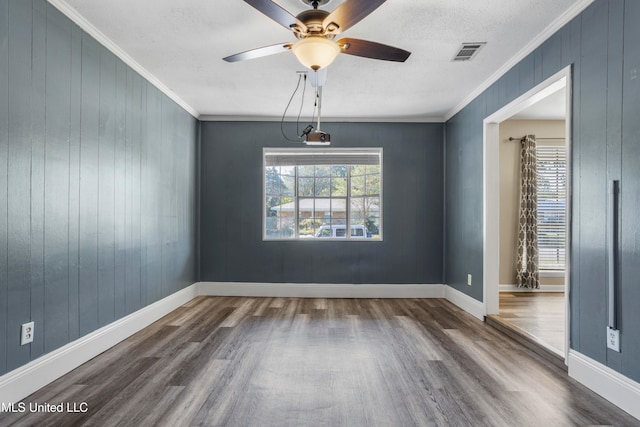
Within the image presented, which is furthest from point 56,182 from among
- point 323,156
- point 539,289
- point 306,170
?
point 539,289

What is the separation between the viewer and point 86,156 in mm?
2807

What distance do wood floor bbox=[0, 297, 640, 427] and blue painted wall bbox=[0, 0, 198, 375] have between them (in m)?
0.48

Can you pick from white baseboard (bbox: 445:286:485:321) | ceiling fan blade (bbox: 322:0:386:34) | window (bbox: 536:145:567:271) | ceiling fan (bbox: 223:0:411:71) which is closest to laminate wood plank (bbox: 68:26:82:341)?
ceiling fan (bbox: 223:0:411:71)

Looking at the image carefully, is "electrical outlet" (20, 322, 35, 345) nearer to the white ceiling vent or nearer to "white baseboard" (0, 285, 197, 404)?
"white baseboard" (0, 285, 197, 404)

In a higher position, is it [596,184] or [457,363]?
[596,184]

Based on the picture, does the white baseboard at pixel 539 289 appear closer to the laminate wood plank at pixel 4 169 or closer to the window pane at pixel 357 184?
the window pane at pixel 357 184

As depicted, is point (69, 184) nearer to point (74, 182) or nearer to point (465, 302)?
point (74, 182)

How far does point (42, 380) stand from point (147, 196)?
1.94 meters

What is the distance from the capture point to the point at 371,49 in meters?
2.31

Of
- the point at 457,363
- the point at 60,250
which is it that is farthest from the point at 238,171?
the point at 457,363

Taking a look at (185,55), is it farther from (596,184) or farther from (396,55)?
(596,184)

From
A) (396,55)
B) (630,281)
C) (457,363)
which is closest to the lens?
(630,281)

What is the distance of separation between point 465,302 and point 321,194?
2.45 meters

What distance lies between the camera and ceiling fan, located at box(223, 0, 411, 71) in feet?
6.24
